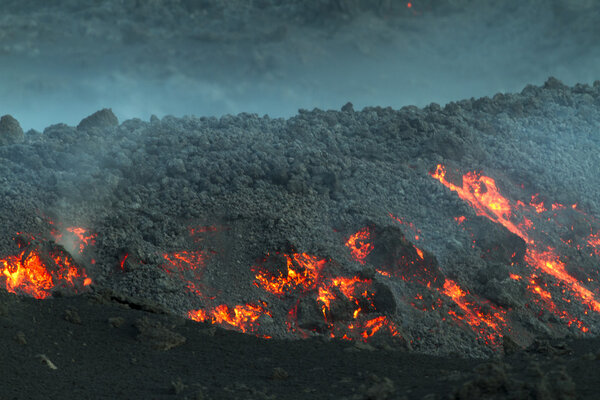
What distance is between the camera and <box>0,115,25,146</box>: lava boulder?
36.7m

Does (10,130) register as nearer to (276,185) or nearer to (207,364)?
(276,185)


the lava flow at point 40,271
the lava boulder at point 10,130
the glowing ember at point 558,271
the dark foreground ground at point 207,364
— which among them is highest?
the glowing ember at point 558,271

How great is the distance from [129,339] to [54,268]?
27.1ft

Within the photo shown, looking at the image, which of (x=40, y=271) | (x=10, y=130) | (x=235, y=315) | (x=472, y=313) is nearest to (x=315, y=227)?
(x=235, y=315)

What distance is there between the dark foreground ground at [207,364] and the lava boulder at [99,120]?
21896 millimetres

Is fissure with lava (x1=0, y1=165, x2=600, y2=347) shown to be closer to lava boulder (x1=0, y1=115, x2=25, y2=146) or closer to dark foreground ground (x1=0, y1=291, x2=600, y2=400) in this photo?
dark foreground ground (x1=0, y1=291, x2=600, y2=400)

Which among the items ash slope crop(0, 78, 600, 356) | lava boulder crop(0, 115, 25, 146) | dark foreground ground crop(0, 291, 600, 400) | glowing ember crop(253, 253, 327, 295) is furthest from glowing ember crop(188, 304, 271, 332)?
lava boulder crop(0, 115, 25, 146)

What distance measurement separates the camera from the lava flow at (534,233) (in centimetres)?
2798

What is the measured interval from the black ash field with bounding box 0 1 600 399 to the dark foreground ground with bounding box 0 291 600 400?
3.0 inches

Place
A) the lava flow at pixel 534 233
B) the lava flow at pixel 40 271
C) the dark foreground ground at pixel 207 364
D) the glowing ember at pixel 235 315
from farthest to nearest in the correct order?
the lava flow at pixel 534 233, the lava flow at pixel 40 271, the glowing ember at pixel 235 315, the dark foreground ground at pixel 207 364

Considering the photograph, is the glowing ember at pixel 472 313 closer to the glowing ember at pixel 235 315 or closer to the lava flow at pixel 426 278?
the lava flow at pixel 426 278

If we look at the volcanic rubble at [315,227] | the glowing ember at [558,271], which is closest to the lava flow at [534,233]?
the glowing ember at [558,271]

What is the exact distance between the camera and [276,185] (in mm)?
31125

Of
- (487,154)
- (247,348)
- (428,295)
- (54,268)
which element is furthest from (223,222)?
(487,154)
